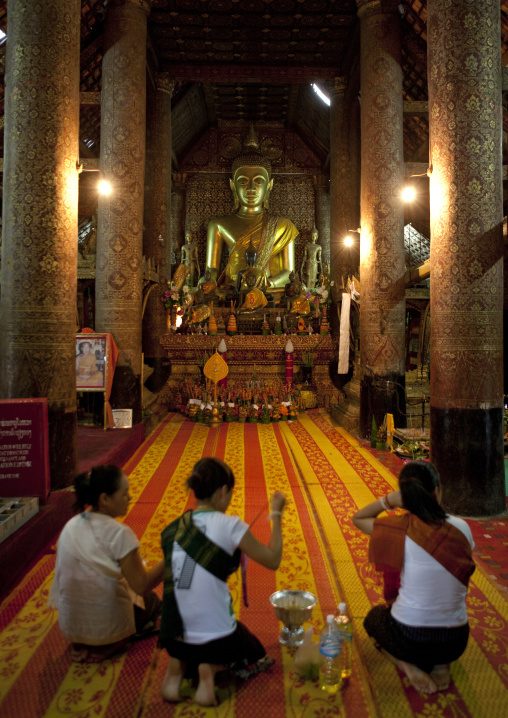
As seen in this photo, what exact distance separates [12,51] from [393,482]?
16.8 ft

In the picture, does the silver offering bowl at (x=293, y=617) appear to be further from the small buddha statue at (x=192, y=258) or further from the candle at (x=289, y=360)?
the small buddha statue at (x=192, y=258)

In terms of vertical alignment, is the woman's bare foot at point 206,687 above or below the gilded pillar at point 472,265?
below

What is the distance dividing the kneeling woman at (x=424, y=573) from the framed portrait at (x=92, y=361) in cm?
482

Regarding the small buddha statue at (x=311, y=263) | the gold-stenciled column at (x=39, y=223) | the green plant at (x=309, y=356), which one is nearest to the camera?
the gold-stenciled column at (x=39, y=223)

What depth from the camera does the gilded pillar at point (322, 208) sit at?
1579 centimetres

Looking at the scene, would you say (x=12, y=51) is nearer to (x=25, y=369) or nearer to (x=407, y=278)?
(x=25, y=369)

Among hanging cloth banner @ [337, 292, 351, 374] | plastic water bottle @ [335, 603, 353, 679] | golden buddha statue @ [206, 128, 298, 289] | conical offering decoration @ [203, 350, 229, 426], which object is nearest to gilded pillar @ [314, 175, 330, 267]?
golden buddha statue @ [206, 128, 298, 289]

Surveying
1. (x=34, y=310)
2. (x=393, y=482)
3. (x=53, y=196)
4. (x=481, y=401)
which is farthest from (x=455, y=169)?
(x=34, y=310)

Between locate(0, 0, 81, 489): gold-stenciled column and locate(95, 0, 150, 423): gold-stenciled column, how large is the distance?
296 cm

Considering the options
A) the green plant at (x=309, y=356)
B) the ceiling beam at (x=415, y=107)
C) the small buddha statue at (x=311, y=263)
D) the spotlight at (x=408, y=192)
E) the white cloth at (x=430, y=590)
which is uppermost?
the ceiling beam at (x=415, y=107)

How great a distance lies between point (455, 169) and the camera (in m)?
4.19

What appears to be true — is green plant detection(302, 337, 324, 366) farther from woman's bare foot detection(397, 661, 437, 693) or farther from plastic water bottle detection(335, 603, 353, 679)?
woman's bare foot detection(397, 661, 437, 693)

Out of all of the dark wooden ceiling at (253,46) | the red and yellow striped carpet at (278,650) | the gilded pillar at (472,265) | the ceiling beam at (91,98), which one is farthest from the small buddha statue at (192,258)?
the gilded pillar at (472,265)

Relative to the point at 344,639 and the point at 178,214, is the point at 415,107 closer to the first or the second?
the point at 344,639
